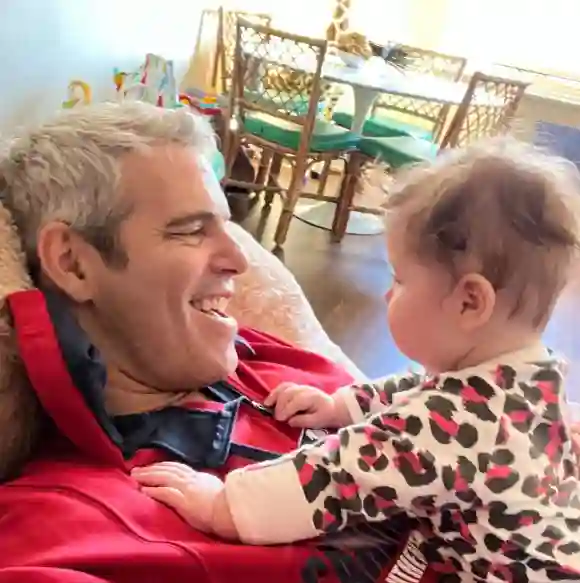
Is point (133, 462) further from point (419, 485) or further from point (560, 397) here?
point (560, 397)

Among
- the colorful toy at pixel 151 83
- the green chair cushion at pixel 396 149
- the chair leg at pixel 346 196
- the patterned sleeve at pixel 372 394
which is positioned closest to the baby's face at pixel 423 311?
the patterned sleeve at pixel 372 394

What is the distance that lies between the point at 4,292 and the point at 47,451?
24 cm

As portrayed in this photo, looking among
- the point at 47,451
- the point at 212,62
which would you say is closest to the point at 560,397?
the point at 47,451

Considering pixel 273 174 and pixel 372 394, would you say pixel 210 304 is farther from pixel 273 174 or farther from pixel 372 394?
pixel 273 174

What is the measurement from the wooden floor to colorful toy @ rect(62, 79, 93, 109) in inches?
50.8

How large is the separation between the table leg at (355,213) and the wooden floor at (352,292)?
78 millimetres

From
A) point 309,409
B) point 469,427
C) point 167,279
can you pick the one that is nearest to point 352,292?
point 309,409

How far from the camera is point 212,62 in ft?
18.7

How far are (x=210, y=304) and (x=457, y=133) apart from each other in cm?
359

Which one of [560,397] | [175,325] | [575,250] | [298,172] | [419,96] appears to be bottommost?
[298,172]

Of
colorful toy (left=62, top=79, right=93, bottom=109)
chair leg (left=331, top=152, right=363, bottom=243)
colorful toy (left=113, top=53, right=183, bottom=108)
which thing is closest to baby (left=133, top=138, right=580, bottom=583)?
colorful toy (left=62, top=79, right=93, bottom=109)

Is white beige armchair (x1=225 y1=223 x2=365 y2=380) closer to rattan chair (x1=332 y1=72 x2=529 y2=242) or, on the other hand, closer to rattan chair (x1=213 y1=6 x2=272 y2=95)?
rattan chair (x1=332 y1=72 x2=529 y2=242)

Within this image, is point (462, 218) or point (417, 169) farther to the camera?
point (417, 169)

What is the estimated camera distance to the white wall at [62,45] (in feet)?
9.45
